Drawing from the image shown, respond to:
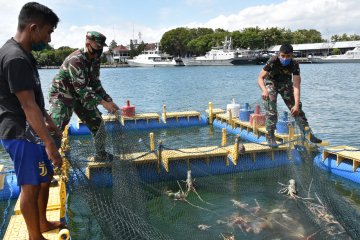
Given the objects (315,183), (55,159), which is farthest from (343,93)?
(55,159)

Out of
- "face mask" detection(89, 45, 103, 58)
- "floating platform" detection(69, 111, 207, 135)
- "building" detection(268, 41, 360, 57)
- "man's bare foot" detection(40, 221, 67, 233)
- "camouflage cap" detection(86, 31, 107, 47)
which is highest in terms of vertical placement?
"building" detection(268, 41, 360, 57)

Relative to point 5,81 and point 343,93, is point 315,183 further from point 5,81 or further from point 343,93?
point 343,93

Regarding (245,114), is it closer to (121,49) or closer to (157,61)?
(157,61)

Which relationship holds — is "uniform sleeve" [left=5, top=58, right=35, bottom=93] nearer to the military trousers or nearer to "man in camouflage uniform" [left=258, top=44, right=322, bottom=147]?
the military trousers

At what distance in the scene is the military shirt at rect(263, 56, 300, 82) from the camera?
26.4 feet

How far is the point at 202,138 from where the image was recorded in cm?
1320

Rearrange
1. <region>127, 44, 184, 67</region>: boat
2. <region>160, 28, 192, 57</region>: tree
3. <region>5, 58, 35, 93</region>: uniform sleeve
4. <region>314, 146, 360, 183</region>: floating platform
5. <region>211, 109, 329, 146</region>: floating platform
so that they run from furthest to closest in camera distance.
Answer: <region>160, 28, 192, 57</region>: tree
<region>127, 44, 184, 67</region>: boat
<region>211, 109, 329, 146</region>: floating platform
<region>314, 146, 360, 183</region>: floating platform
<region>5, 58, 35, 93</region>: uniform sleeve

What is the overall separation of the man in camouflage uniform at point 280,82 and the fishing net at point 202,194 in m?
0.86

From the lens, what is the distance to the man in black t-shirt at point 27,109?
312 centimetres

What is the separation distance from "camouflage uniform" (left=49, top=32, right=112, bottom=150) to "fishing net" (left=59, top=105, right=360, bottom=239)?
570 millimetres

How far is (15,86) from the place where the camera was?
3078 mm

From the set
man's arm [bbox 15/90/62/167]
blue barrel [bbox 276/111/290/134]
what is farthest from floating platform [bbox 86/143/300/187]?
man's arm [bbox 15/90/62/167]

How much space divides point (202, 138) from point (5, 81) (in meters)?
10.3

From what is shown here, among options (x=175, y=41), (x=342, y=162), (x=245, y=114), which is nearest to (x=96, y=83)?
(x=342, y=162)
